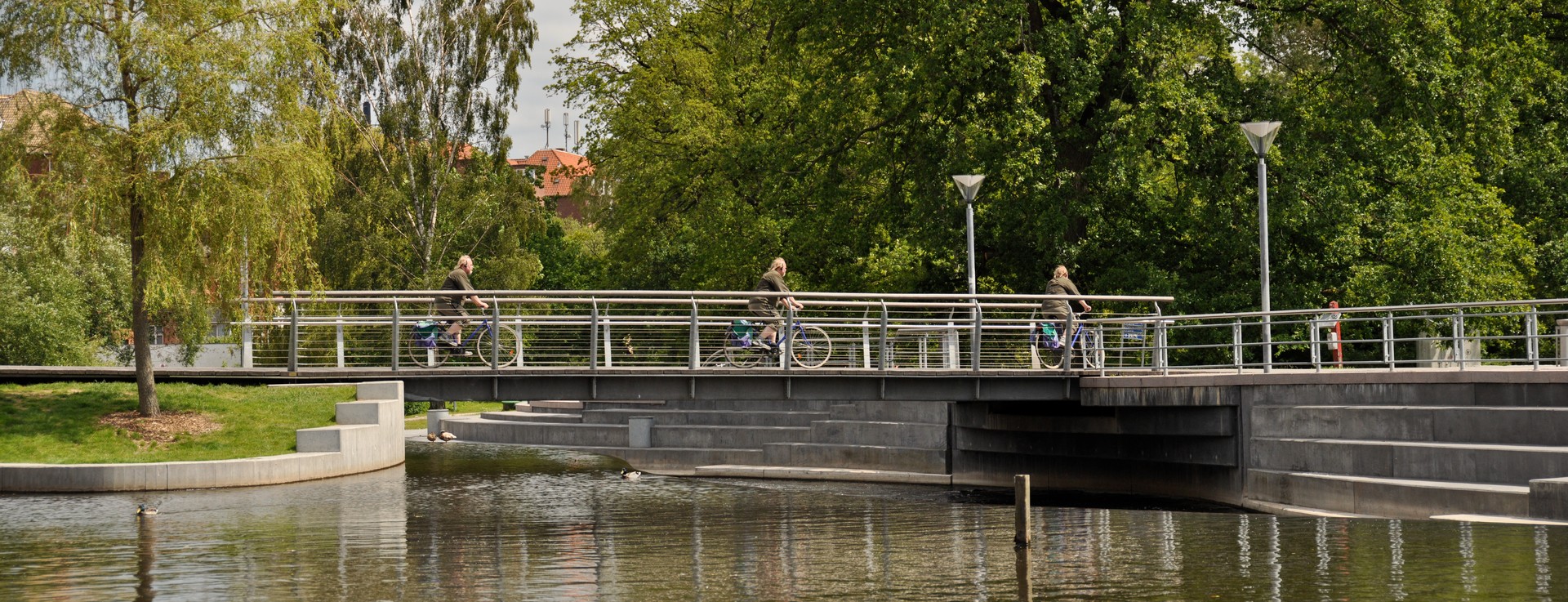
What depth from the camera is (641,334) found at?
2462 cm

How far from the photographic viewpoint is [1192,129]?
94.9 ft

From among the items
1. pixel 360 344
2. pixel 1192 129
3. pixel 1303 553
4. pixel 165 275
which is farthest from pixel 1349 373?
pixel 165 275

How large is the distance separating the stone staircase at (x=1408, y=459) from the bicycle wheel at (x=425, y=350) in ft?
35.2

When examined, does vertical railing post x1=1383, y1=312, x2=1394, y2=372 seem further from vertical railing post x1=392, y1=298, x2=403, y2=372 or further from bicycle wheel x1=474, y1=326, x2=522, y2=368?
vertical railing post x1=392, y1=298, x2=403, y2=372

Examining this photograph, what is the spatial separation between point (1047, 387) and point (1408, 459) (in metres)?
6.02

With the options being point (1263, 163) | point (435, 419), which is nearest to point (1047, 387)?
point (1263, 163)

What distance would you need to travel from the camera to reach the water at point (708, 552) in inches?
480

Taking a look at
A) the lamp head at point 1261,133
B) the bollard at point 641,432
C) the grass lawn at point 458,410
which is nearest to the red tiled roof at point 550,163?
the grass lawn at point 458,410

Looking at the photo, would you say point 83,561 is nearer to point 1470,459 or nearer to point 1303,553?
point 1303,553

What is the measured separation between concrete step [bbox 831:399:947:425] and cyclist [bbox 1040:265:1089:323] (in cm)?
416

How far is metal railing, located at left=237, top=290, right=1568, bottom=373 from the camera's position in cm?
2139

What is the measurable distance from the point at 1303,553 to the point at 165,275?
15.8 metres

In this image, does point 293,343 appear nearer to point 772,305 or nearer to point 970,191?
point 772,305

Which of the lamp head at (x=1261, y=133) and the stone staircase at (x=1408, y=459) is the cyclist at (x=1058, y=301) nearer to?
the lamp head at (x=1261, y=133)
